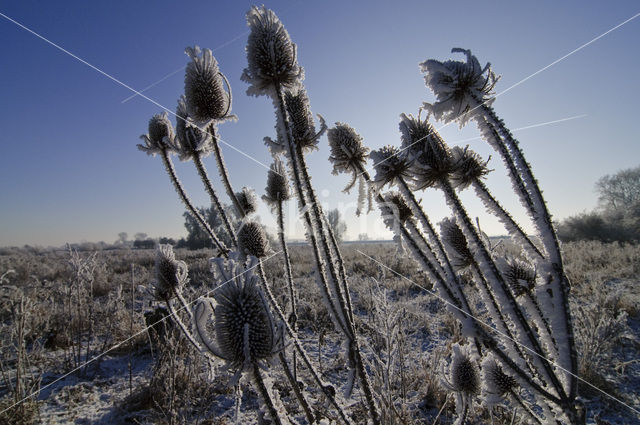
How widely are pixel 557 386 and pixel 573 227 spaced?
24.3 m

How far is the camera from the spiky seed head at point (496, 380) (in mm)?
1623

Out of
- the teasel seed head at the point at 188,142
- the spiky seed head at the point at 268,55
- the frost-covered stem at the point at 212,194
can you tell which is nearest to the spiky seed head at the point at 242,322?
the frost-covered stem at the point at 212,194

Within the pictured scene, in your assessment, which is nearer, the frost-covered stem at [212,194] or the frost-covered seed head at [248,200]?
the frost-covered stem at [212,194]

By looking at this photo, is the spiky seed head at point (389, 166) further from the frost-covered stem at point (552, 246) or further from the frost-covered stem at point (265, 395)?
the frost-covered stem at point (265, 395)

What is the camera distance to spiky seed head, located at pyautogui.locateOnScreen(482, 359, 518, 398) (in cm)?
162

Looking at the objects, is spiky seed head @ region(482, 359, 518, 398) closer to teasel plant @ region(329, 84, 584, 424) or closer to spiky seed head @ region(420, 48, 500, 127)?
teasel plant @ region(329, 84, 584, 424)

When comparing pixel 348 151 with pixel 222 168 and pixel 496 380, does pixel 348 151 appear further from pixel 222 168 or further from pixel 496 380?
pixel 496 380

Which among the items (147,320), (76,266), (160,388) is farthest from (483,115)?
(147,320)

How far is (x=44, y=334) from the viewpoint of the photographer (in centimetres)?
502

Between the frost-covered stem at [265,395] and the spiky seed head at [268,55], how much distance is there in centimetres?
127

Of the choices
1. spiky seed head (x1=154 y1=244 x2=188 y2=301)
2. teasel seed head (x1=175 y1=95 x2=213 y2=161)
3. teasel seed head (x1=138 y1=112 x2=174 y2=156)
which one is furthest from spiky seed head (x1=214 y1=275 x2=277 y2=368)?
teasel seed head (x1=138 y1=112 x2=174 y2=156)

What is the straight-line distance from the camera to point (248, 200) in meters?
2.68

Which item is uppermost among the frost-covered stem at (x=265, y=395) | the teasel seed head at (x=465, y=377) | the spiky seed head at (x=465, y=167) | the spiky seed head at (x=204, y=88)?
the spiky seed head at (x=204, y=88)

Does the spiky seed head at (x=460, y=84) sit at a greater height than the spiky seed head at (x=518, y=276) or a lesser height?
greater
